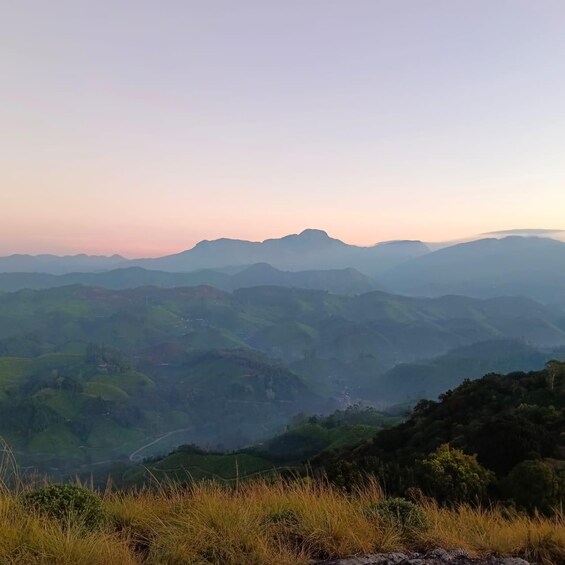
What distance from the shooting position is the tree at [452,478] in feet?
51.4

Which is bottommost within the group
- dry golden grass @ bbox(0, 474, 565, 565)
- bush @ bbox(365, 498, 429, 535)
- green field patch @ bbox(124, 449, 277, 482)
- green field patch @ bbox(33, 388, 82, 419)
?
green field patch @ bbox(33, 388, 82, 419)

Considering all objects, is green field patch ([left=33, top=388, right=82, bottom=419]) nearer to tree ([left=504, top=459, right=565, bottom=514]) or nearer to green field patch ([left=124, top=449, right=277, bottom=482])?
green field patch ([left=124, top=449, right=277, bottom=482])

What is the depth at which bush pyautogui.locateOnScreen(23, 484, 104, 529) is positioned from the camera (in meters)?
5.78

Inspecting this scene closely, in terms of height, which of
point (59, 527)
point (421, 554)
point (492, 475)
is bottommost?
point (492, 475)

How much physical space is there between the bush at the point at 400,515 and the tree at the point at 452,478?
9671mm

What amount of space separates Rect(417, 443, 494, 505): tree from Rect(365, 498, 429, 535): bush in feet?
31.7

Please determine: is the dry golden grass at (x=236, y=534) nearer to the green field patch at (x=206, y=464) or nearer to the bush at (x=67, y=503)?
the bush at (x=67, y=503)

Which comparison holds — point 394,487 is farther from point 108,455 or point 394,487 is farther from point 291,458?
point 108,455

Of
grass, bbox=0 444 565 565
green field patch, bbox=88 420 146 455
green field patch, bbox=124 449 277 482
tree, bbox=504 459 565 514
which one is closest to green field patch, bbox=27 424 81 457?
green field patch, bbox=88 420 146 455

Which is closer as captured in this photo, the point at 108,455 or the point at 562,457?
the point at 562,457

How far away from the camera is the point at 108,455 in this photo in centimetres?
18050

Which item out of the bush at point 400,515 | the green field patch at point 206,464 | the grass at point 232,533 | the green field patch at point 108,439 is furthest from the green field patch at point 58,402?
the bush at point 400,515

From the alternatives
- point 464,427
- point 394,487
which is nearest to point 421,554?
point 394,487

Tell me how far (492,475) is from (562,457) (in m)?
6.91
